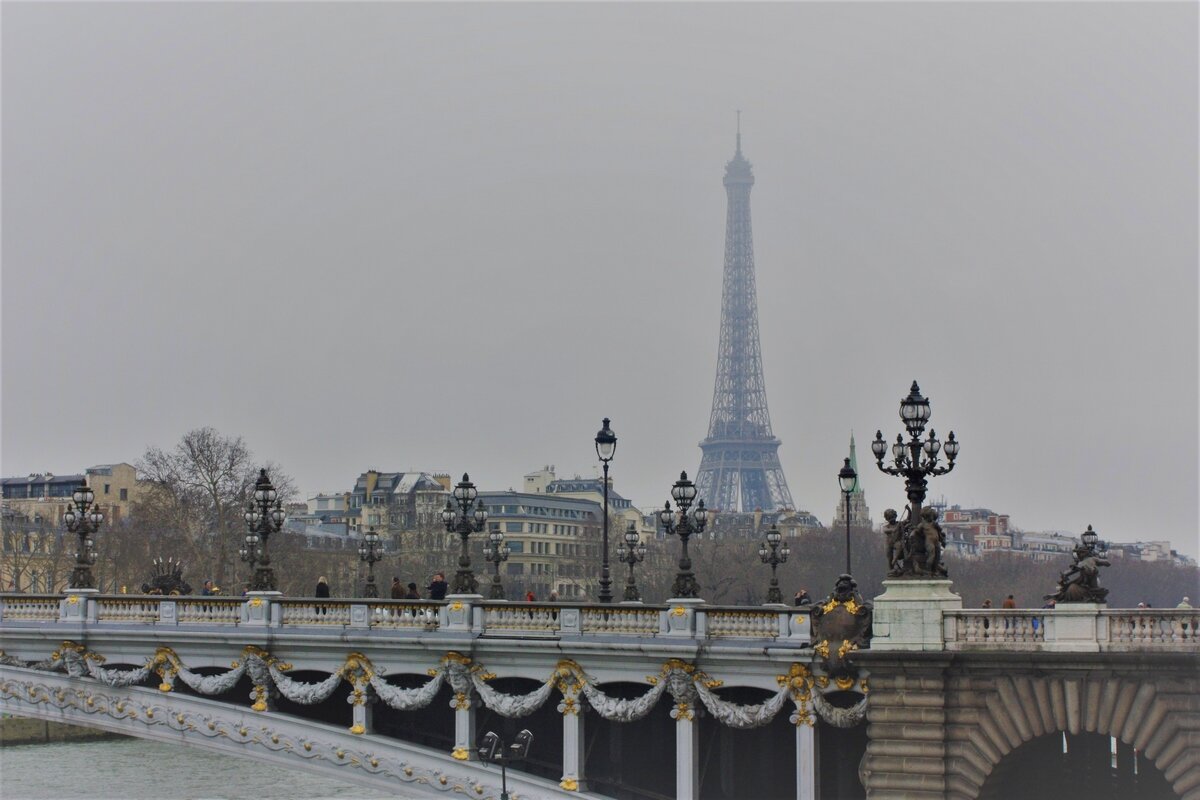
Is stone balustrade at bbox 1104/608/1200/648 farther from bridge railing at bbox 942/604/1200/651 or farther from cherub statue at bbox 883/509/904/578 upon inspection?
cherub statue at bbox 883/509/904/578

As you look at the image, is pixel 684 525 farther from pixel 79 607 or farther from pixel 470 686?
pixel 79 607

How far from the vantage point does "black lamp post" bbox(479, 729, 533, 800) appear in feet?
116

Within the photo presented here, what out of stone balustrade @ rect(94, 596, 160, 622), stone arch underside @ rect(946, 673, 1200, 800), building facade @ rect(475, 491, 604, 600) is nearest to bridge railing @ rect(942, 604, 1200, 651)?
stone arch underside @ rect(946, 673, 1200, 800)

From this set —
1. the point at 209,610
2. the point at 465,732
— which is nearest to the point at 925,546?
the point at 465,732

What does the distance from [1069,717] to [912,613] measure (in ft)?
8.54

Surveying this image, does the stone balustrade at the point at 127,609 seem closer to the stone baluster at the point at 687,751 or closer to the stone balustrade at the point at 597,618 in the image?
the stone balustrade at the point at 597,618

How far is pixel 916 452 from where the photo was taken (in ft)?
99.1

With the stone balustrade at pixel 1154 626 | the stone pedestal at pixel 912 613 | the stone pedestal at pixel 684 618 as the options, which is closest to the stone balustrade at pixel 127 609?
the stone pedestal at pixel 684 618

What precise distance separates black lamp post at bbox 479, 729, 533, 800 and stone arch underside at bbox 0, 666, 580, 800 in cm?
25

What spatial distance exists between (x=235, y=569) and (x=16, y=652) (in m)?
40.2

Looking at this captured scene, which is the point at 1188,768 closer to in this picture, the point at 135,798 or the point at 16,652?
the point at 16,652

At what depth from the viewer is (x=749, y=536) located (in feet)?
542

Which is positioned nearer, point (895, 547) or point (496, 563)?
point (895, 547)

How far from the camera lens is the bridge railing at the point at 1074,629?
2820 centimetres
